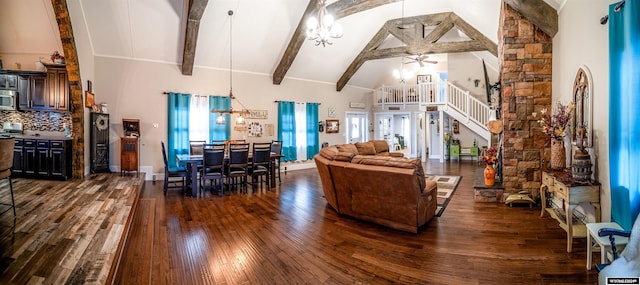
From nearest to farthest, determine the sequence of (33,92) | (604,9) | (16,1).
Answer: (604,9), (16,1), (33,92)

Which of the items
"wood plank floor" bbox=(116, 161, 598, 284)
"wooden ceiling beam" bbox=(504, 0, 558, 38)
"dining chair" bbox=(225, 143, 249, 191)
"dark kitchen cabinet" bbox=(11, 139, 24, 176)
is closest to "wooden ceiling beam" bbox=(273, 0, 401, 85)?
"wooden ceiling beam" bbox=(504, 0, 558, 38)

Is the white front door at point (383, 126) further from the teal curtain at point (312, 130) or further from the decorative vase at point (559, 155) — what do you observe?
the decorative vase at point (559, 155)

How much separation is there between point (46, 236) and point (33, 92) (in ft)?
15.8

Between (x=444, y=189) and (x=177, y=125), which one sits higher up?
(x=177, y=125)

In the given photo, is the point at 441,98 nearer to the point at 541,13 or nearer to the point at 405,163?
the point at 541,13

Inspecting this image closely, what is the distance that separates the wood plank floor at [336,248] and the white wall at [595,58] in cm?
90

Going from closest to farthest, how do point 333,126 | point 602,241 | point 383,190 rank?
1. point 602,241
2. point 383,190
3. point 333,126

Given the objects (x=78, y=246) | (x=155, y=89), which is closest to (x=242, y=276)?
(x=78, y=246)

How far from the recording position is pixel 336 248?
10.8 ft

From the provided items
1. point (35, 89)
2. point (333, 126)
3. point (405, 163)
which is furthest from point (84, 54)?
Answer: point (333, 126)

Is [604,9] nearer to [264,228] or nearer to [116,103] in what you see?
[264,228]

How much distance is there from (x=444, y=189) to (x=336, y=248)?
3.78m

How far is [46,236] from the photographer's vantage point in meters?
3.08

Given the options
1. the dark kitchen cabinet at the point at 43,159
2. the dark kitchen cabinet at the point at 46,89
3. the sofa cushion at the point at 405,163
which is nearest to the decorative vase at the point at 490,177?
the sofa cushion at the point at 405,163
